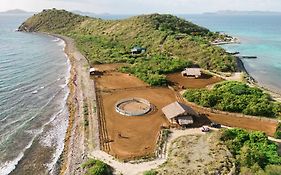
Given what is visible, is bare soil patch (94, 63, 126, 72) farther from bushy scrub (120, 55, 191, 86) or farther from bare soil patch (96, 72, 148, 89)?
bare soil patch (96, 72, 148, 89)

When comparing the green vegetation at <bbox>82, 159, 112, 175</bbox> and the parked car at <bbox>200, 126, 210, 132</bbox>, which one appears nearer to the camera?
the green vegetation at <bbox>82, 159, 112, 175</bbox>

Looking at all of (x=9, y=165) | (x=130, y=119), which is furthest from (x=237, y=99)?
(x=9, y=165)

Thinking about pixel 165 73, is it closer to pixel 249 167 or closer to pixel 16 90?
pixel 16 90

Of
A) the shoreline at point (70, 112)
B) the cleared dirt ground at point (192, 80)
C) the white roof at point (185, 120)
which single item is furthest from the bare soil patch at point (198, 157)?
the cleared dirt ground at point (192, 80)

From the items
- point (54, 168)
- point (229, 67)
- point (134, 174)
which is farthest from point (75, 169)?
point (229, 67)

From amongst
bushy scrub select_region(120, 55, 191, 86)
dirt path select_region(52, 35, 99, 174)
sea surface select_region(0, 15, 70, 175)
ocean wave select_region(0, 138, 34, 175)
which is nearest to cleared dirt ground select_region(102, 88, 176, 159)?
dirt path select_region(52, 35, 99, 174)

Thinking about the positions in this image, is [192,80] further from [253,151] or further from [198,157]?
[253,151]
